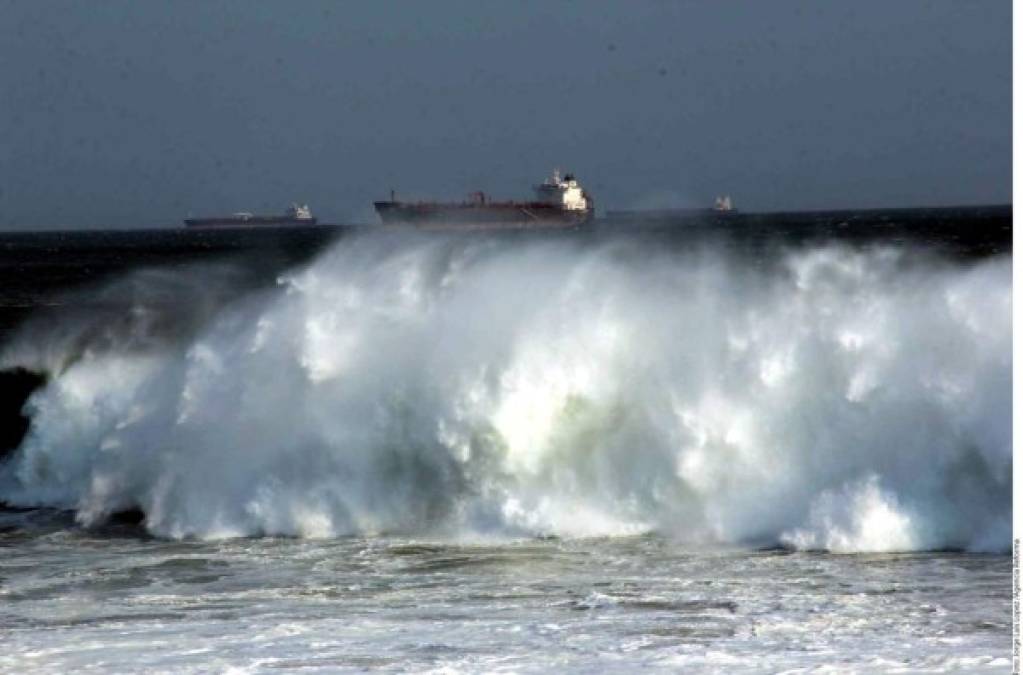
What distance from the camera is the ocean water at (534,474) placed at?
35.9ft

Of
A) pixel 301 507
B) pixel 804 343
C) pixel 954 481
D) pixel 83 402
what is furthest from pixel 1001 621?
pixel 83 402

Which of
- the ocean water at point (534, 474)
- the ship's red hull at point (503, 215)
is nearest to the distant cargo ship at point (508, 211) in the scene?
the ship's red hull at point (503, 215)

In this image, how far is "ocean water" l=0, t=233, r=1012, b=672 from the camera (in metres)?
10.9

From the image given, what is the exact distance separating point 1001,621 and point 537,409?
7.20 m

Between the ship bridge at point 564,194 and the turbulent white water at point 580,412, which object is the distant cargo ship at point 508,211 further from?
the turbulent white water at point 580,412

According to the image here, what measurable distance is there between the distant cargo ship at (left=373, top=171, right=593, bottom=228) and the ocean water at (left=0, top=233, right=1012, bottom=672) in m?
108

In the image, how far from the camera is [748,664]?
389 inches

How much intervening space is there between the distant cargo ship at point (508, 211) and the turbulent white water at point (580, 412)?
358ft

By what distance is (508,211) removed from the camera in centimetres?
13025

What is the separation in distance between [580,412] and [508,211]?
114 m

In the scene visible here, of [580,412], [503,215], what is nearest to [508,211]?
[503,215]

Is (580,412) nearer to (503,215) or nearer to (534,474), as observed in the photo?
(534,474)

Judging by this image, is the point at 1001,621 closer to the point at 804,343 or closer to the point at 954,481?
the point at 954,481

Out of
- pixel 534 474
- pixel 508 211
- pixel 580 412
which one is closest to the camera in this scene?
pixel 534 474
